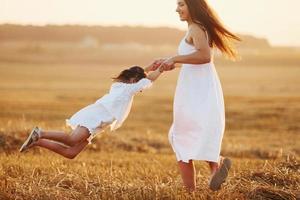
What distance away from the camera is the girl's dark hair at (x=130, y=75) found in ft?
27.0

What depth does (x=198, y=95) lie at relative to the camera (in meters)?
7.91

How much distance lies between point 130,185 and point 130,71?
1219 millimetres

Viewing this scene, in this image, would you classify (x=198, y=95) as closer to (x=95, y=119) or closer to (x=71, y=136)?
(x=95, y=119)

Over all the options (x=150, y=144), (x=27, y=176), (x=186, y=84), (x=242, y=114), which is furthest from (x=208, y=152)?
(x=242, y=114)

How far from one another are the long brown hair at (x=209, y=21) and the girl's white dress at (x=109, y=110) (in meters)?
0.82

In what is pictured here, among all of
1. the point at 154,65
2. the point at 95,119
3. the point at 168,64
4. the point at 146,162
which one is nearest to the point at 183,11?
the point at 168,64

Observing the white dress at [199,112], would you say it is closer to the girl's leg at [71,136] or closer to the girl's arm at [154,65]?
the girl's arm at [154,65]

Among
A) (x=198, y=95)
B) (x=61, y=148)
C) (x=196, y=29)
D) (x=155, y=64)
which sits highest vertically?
(x=196, y=29)

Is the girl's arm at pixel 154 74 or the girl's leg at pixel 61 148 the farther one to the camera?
the girl's arm at pixel 154 74

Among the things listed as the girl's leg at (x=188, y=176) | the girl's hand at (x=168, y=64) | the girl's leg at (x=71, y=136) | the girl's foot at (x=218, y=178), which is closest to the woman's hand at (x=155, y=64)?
the girl's hand at (x=168, y=64)

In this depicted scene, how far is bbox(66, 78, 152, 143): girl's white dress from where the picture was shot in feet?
26.3

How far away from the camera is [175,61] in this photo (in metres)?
7.80

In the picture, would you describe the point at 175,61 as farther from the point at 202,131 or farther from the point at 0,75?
the point at 0,75

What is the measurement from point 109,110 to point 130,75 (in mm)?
473
